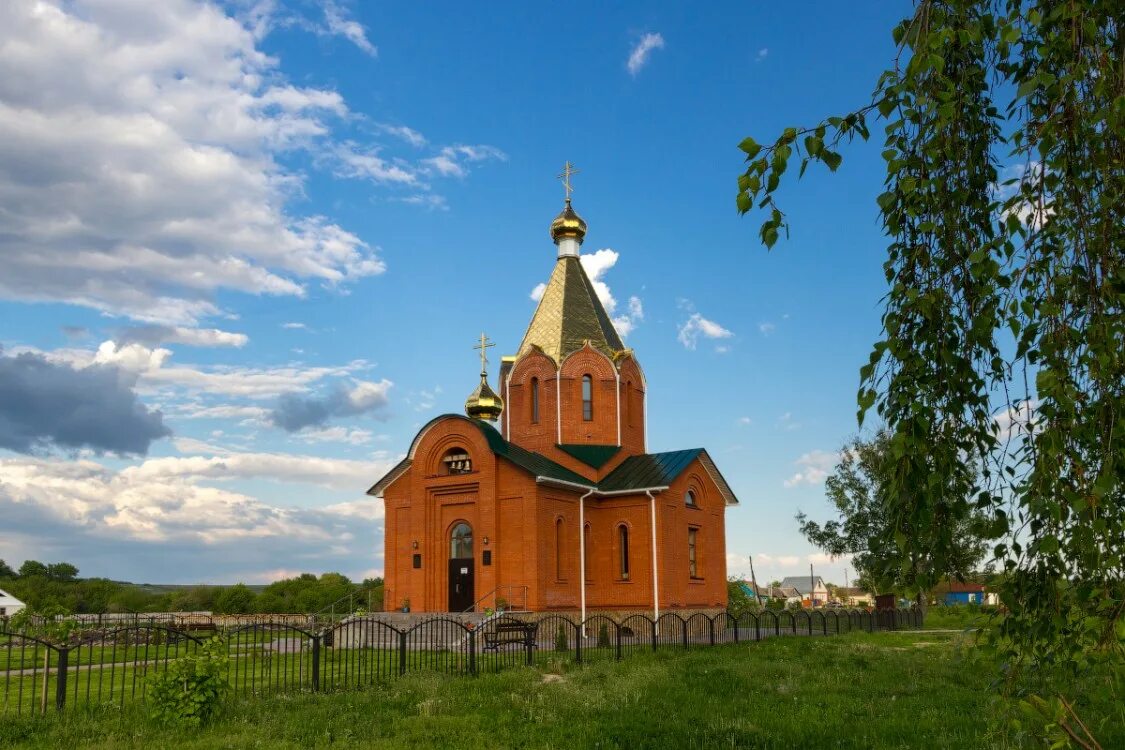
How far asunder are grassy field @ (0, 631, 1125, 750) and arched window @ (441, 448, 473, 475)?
10508 millimetres

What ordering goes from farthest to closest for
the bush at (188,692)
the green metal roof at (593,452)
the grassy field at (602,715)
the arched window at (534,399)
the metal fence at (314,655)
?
the arched window at (534,399), the green metal roof at (593,452), the metal fence at (314,655), the bush at (188,692), the grassy field at (602,715)

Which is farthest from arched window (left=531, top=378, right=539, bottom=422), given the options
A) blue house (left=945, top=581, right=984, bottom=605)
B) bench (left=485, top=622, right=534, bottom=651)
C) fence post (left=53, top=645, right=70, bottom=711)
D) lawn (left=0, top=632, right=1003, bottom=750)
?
blue house (left=945, top=581, right=984, bottom=605)

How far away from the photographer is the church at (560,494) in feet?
73.4

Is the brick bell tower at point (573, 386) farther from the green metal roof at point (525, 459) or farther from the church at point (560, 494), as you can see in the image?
the green metal roof at point (525, 459)

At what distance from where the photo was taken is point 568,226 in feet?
95.6

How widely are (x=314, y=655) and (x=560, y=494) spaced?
1201cm

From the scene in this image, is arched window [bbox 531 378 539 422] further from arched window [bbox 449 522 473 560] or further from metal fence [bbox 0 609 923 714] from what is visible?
metal fence [bbox 0 609 923 714]

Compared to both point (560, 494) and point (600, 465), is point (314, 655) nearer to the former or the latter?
point (560, 494)

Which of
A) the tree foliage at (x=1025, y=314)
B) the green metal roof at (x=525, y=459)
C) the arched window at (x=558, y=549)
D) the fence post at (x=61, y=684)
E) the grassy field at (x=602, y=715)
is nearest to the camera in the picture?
the tree foliage at (x=1025, y=314)

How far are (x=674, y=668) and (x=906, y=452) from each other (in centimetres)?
1123

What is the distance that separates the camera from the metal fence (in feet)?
34.9

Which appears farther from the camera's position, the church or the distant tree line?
the distant tree line

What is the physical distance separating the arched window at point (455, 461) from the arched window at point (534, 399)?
3741 millimetres

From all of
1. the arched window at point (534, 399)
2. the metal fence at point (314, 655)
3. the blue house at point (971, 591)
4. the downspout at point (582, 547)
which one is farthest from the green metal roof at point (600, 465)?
the blue house at point (971, 591)
